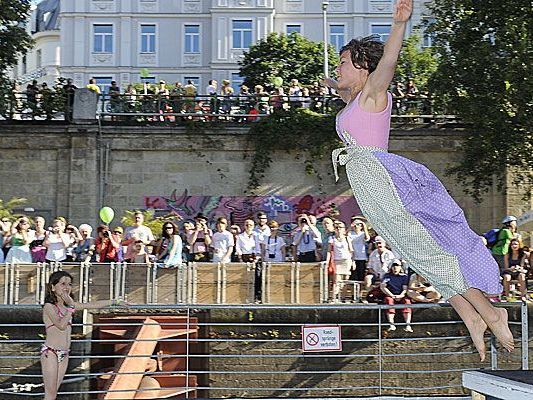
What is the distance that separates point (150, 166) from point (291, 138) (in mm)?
3196

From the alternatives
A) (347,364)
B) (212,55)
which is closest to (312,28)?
(212,55)

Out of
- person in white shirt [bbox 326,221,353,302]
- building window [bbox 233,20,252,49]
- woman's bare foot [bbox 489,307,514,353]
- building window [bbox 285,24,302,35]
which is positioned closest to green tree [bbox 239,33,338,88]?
building window [bbox 233,20,252,49]

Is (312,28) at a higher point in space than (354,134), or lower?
higher

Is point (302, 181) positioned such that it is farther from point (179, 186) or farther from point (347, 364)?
point (347, 364)

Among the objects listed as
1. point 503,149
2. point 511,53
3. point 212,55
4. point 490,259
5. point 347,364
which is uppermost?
point 212,55

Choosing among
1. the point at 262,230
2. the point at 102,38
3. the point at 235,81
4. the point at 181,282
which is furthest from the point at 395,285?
the point at 102,38

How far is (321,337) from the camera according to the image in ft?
40.0

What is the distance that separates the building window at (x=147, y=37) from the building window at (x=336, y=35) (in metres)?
8.71

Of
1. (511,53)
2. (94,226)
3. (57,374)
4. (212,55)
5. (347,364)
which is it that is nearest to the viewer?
(57,374)

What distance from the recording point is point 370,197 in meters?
5.10

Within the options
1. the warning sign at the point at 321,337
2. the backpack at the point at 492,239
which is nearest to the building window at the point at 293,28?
the backpack at the point at 492,239

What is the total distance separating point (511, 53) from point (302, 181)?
19.0 feet

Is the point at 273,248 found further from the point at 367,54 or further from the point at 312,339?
the point at 367,54

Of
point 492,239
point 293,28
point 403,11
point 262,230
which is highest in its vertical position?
point 293,28
